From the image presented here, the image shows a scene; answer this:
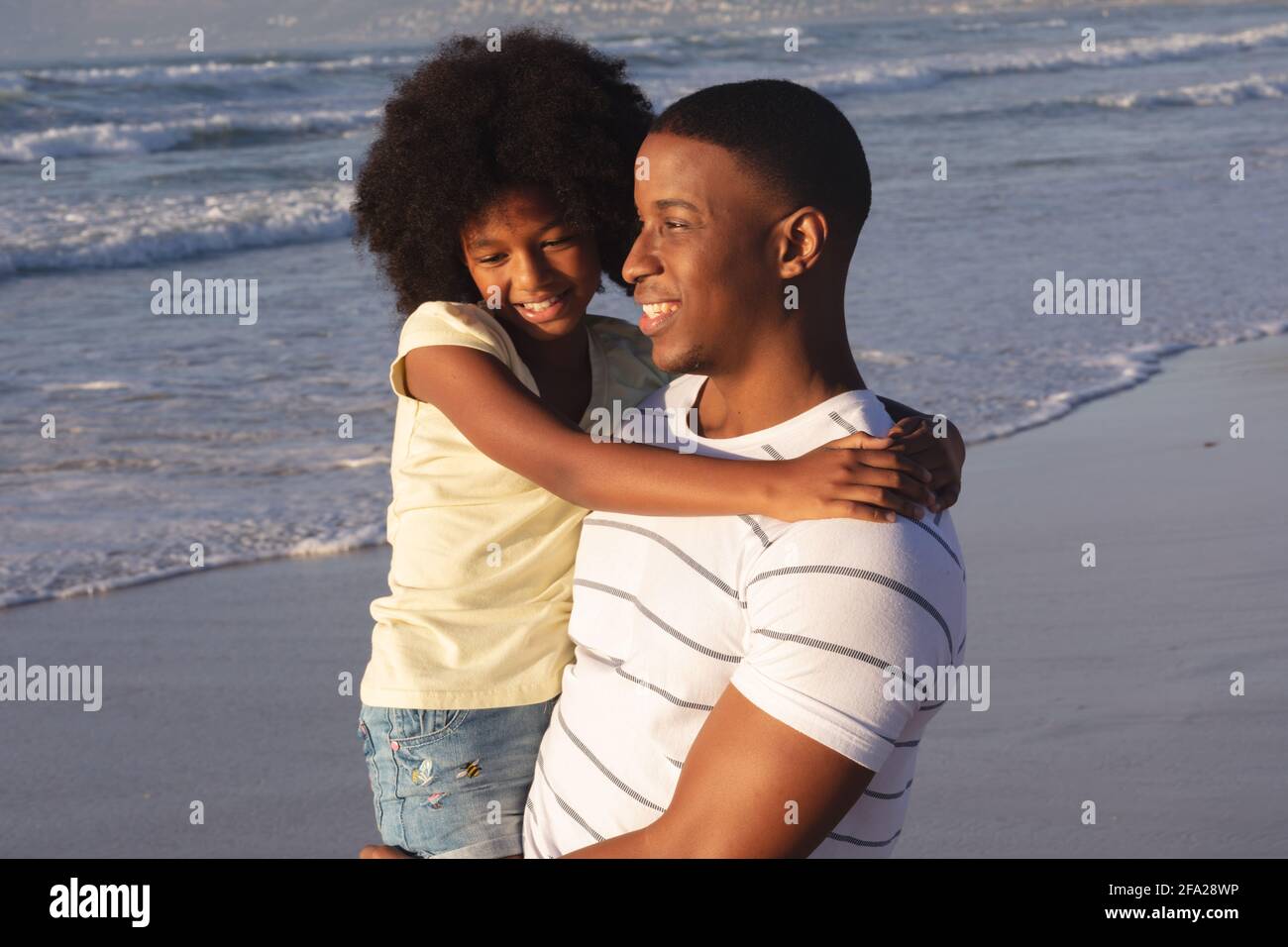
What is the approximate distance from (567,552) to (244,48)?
42254 millimetres

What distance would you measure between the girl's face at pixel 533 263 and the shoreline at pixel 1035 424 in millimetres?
2931

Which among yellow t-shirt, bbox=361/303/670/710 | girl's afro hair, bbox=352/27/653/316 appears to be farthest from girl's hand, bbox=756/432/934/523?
girl's afro hair, bbox=352/27/653/316

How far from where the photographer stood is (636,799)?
2.05 meters

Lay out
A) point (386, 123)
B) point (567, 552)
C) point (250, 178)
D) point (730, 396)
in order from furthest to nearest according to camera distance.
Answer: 1. point (250, 178)
2. point (386, 123)
3. point (567, 552)
4. point (730, 396)

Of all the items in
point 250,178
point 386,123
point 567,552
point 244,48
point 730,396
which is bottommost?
point 567,552

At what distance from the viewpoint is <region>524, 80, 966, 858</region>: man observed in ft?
5.92

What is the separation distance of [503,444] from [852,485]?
0.87m

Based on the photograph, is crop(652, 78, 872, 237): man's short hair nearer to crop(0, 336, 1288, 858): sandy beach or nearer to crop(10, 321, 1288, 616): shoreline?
crop(0, 336, 1288, 858): sandy beach

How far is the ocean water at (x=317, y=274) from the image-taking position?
644 cm

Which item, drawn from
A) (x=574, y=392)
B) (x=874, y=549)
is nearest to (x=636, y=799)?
(x=874, y=549)

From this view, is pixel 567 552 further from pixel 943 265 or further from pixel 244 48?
pixel 244 48

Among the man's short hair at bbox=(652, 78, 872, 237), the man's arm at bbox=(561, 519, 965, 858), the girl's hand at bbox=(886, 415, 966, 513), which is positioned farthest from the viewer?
the man's short hair at bbox=(652, 78, 872, 237)

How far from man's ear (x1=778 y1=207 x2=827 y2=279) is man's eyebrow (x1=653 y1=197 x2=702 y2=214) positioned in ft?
0.41

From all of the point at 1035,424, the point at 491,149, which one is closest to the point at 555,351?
the point at 491,149
